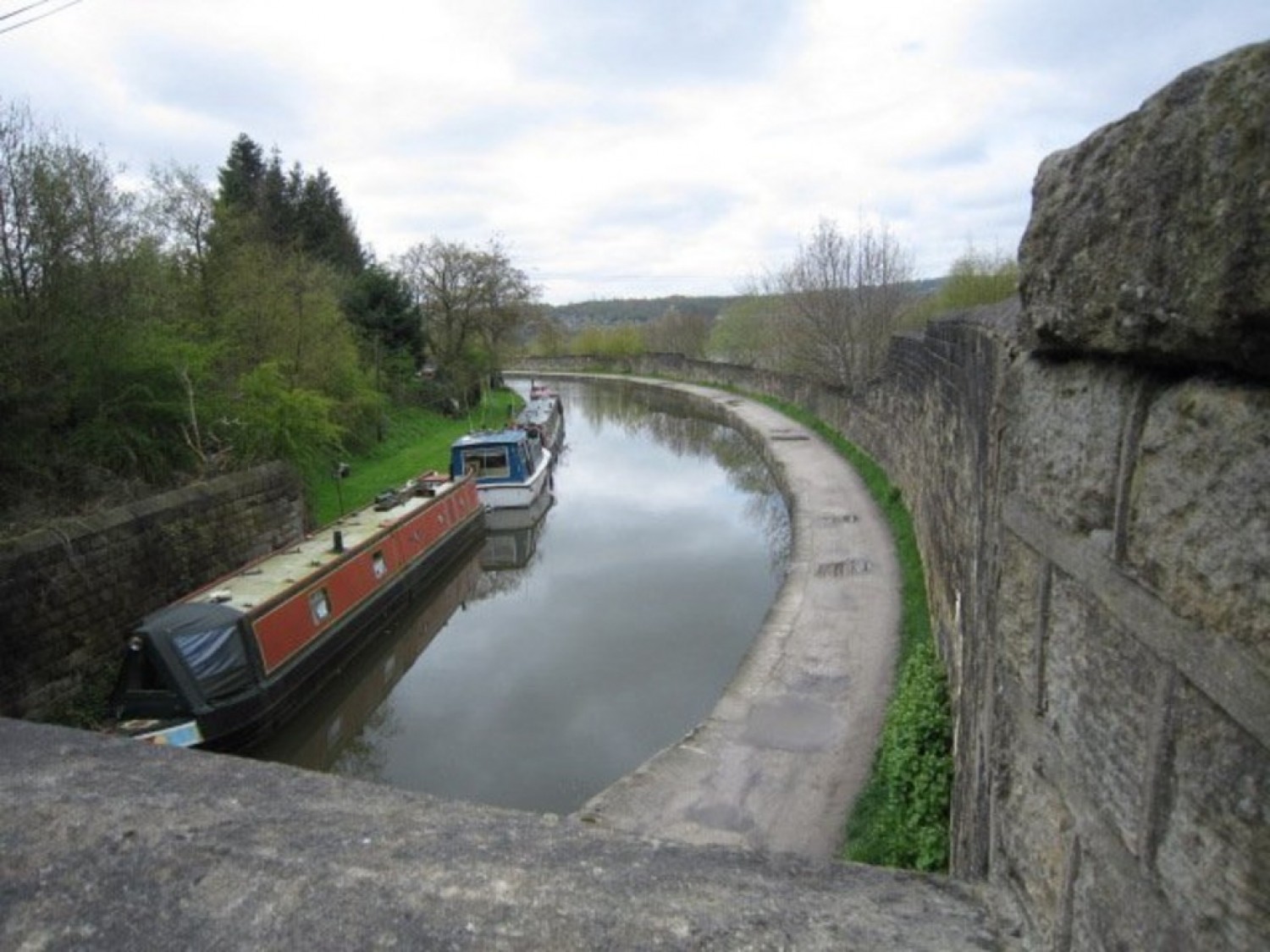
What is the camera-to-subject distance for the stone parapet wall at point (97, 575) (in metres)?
6.49

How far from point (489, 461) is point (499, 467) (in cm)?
23

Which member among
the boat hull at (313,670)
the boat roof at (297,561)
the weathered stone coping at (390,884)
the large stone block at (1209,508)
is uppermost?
the large stone block at (1209,508)

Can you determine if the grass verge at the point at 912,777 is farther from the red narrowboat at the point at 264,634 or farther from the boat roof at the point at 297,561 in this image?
the boat roof at the point at 297,561

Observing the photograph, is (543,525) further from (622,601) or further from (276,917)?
(276,917)

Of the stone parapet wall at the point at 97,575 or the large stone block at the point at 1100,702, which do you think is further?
the stone parapet wall at the point at 97,575

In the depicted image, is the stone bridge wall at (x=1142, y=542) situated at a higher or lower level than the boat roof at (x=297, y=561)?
higher

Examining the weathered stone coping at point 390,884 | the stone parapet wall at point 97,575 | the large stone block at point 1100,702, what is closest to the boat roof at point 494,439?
the stone parapet wall at point 97,575

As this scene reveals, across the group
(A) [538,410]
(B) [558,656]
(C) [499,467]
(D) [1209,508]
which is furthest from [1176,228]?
(A) [538,410]

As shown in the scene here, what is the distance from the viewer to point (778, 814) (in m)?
5.26

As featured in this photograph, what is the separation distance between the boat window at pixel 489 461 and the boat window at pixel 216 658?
8.57 m

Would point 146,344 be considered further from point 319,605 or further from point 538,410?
point 538,410

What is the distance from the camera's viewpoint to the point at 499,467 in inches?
613

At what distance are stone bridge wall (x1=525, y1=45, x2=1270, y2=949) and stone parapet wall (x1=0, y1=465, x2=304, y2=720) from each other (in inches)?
286

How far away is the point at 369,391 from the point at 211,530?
10063 mm
